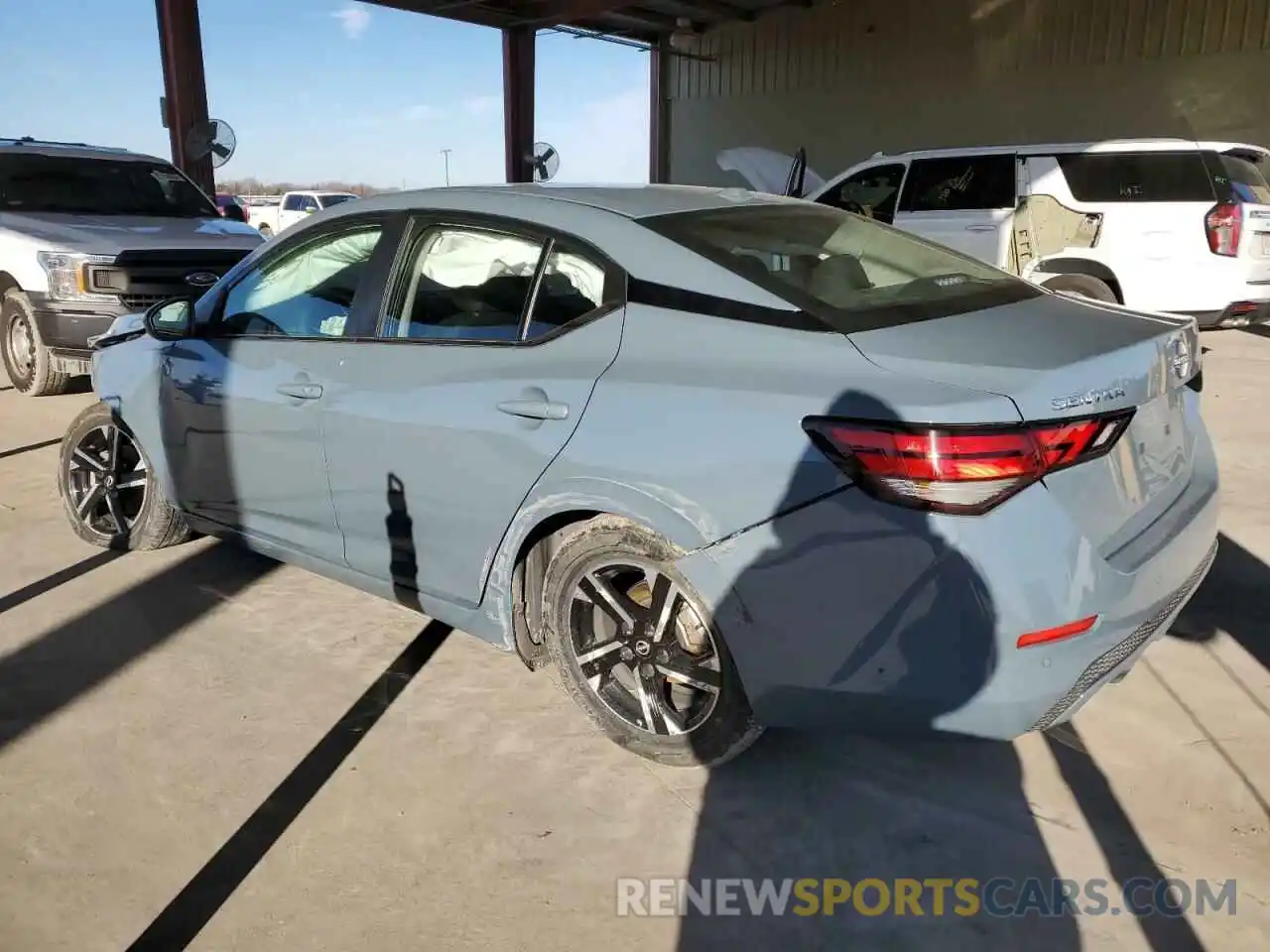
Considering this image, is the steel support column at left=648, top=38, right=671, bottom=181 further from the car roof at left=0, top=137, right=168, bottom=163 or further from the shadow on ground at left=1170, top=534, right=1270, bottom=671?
the shadow on ground at left=1170, top=534, right=1270, bottom=671

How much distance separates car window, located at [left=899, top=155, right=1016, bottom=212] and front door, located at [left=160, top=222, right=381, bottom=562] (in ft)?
Answer: 24.3

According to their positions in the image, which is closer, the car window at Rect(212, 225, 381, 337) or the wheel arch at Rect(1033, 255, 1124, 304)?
the car window at Rect(212, 225, 381, 337)

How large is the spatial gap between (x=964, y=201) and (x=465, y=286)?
756 cm

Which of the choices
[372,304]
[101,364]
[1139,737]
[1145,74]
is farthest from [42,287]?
[1145,74]

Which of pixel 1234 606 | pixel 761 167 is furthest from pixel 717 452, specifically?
pixel 761 167

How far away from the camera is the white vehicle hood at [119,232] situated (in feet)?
23.7

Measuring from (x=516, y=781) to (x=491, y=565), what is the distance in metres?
0.63

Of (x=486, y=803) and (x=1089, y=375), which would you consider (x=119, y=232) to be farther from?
(x=1089, y=375)

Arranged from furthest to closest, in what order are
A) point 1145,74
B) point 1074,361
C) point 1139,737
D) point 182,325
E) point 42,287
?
1. point 1145,74
2. point 42,287
3. point 182,325
4. point 1139,737
5. point 1074,361

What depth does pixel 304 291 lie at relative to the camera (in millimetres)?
3639

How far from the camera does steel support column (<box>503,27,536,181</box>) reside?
18.8 m

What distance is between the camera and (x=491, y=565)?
298cm

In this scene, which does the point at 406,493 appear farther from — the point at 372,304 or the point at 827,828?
the point at 827,828

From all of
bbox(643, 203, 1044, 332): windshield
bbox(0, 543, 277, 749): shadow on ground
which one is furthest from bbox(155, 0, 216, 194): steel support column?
bbox(643, 203, 1044, 332): windshield
